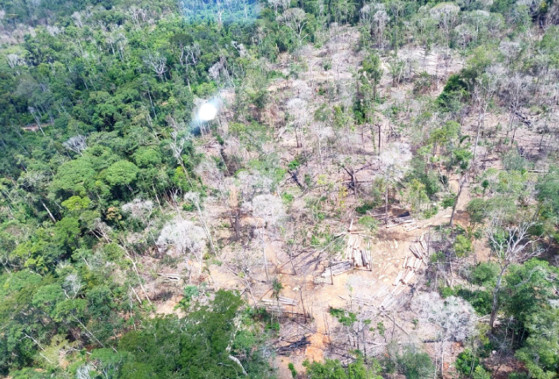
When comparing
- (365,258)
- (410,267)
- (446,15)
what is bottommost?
(410,267)

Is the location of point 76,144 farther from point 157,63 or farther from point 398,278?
point 398,278

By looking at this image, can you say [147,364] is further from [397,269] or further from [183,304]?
[397,269]

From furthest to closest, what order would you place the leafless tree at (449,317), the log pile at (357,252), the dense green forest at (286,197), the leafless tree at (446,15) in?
the leafless tree at (446,15) → the log pile at (357,252) → the dense green forest at (286,197) → the leafless tree at (449,317)

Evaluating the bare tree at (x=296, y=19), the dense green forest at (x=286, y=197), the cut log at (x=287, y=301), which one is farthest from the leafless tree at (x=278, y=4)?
the cut log at (x=287, y=301)

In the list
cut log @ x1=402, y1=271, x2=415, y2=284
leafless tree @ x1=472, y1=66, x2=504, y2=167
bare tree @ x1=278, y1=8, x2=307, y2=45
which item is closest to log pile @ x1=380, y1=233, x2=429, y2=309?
cut log @ x1=402, y1=271, x2=415, y2=284

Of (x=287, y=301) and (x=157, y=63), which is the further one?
(x=157, y=63)

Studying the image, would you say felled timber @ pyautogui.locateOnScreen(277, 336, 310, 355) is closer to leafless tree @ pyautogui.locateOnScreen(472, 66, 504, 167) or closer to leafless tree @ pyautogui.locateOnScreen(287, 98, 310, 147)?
leafless tree @ pyautogui.locateOnScreen(287, 98, 310, 147)

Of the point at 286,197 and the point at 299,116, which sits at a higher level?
the point at 299,116

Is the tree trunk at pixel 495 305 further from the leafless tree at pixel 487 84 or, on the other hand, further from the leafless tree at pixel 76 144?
the leafless tree at pixel 76 144

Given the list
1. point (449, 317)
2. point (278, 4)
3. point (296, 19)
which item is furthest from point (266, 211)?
point (278, 4)
